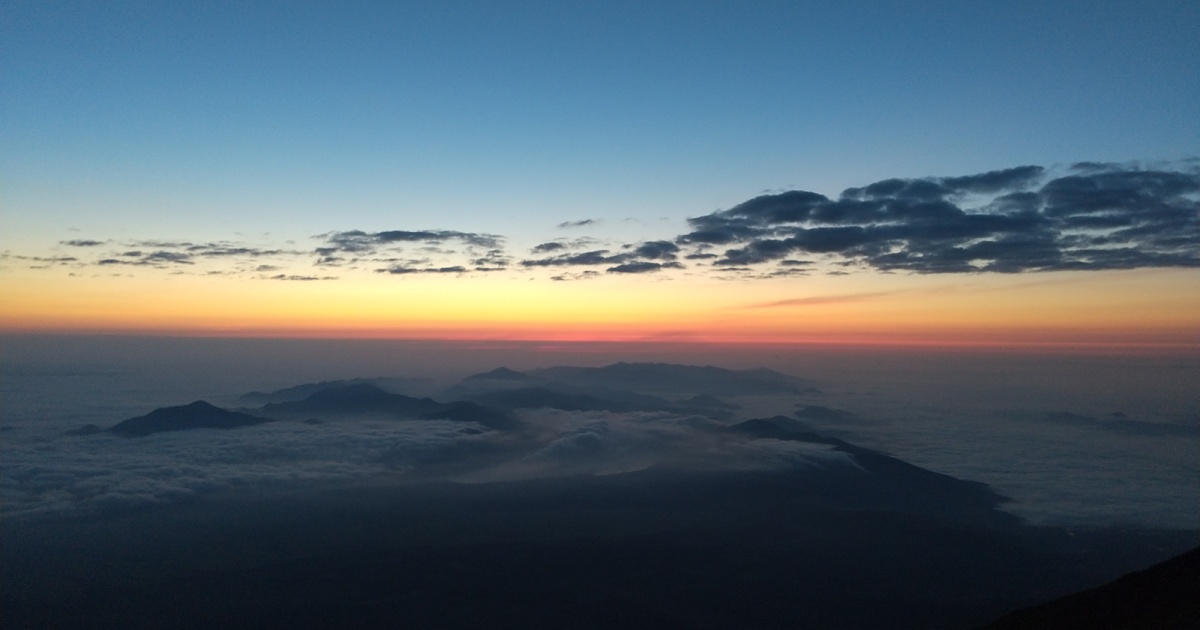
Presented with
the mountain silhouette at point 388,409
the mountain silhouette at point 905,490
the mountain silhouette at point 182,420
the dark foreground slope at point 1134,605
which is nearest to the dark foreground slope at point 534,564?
the mountain silhouette at point 905,490

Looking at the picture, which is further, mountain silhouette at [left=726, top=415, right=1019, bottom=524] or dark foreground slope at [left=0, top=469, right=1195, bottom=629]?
mountain silhouette at [left=726, top=415, right=1019, bottom=524]

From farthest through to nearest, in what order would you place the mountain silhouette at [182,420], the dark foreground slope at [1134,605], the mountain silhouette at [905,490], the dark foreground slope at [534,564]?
the mountain silhouette at [182,420]
the mountain silhouette at [905,490]
the dark foreground slope at [534,564]
the dark foreground slope at [1134,605]

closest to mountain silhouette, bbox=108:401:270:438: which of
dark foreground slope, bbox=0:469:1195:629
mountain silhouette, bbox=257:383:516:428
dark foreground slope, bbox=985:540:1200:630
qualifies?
mountain silhouette, bbox=257:383:516:428

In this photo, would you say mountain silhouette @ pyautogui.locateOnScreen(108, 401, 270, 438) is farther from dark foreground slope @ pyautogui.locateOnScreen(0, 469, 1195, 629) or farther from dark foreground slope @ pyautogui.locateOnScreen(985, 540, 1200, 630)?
dark foreground slope @ pyautogui.locateOnScreen(985, 540, 1200, 630)

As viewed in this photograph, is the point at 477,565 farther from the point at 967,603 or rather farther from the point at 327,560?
the point at 967,603

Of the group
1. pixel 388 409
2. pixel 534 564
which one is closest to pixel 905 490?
pixel 534 564

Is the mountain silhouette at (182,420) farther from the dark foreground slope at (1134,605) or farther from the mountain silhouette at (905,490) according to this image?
A: the dark foreground slope at (1134,605)

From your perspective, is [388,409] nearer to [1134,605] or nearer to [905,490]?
[905,490]
